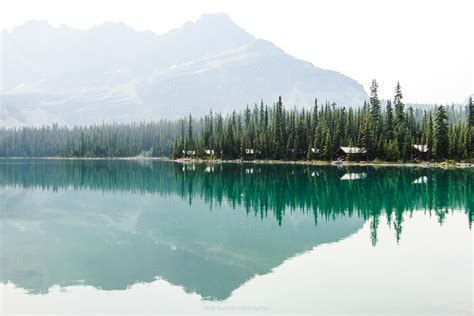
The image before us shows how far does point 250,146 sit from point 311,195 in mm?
95644

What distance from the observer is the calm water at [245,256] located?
61.4 feet

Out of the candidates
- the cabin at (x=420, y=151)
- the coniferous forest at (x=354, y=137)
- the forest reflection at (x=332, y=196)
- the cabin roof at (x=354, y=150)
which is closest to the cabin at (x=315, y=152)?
the coniferous forest at (x=354, y=137)

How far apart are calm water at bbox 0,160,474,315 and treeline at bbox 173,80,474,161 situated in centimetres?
6057

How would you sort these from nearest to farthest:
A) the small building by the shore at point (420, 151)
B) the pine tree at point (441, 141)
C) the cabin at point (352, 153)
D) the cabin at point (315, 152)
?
the pine tree at point (441, 141), the small building by the shore at point (420, 151), the cabin at point (352, 153), the cabin at point (315, 152)

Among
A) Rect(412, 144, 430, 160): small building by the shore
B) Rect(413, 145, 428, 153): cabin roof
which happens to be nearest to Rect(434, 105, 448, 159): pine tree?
Rect(412, 144, 430, 160): small building by the shore

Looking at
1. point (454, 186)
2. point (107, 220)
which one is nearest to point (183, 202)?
point (107, 220)

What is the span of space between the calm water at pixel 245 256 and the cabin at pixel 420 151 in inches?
2442

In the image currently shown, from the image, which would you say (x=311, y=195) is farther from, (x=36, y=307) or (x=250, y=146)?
(x=250, y=146)

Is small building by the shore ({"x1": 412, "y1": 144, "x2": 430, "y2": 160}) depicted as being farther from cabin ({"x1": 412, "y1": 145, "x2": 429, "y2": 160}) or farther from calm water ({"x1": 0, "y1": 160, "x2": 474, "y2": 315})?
calm water ({"x1": 0, "y1": 160, "x2": 474, "y2": 315})

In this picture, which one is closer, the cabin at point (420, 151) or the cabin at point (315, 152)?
the cabin at point (420, 151)

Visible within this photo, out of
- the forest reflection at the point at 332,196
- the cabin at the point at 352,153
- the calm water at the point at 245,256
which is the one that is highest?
the cabin at the point at 352,153

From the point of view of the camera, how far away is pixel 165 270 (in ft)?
75.5

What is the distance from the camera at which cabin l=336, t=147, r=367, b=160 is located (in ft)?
381

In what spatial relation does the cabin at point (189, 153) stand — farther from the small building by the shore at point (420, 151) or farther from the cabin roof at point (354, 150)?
the small building by the shore at point (420, 151)
